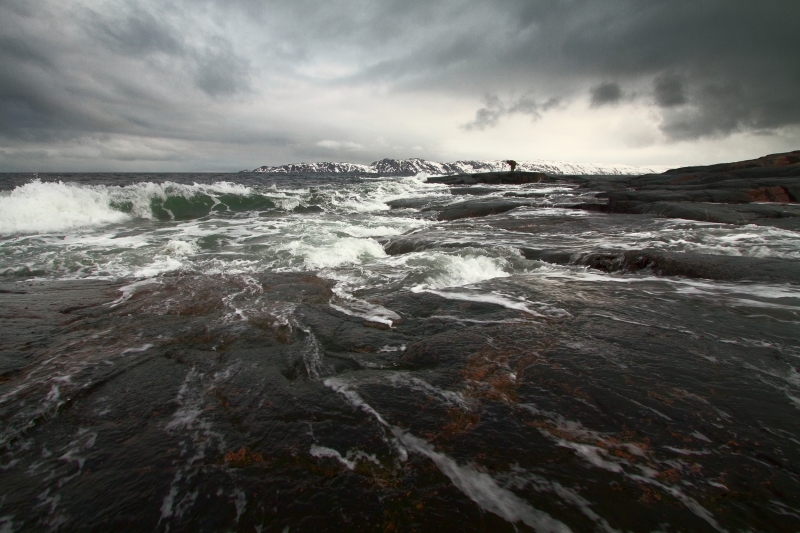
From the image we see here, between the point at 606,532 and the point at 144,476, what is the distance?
8.83 ft

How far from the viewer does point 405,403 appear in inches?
112

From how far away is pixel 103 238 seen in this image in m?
11.6

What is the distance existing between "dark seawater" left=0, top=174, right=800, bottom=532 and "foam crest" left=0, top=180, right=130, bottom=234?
9.37 m

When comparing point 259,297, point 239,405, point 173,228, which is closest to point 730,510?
point 239,405

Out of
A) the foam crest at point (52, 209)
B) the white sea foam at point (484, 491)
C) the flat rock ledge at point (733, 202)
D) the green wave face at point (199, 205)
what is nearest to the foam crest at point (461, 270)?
the white sea foam at point (484, 491)

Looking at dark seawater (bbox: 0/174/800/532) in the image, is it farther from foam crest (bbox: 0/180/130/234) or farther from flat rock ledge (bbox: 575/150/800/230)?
foam crest (bbox: 0/180/130/234)

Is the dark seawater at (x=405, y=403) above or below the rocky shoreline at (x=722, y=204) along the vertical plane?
below

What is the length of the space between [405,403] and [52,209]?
18.7m

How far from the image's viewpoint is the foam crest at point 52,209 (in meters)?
13.1

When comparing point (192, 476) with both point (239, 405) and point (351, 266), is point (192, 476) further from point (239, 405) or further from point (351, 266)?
point (351, 266)

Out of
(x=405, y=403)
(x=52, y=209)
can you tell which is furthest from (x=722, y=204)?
(x=52, y=209)

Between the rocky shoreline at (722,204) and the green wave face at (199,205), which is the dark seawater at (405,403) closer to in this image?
the rocky shoreline at (722,204)

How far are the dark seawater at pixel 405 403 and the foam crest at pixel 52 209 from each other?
30.7 feet

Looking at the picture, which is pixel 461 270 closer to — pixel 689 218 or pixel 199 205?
pixel 689 218
